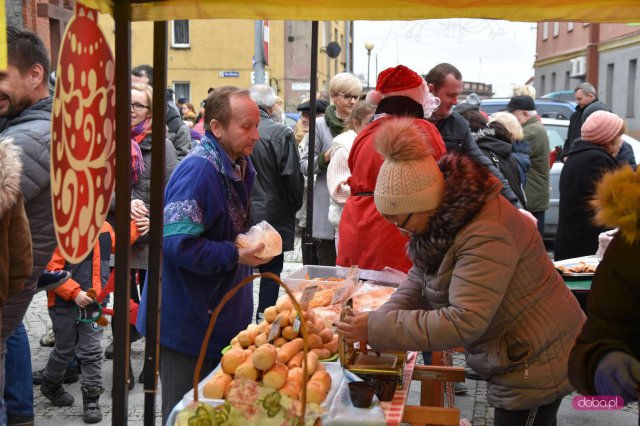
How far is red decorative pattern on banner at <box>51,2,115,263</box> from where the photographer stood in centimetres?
251

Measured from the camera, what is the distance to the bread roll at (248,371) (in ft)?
9.55

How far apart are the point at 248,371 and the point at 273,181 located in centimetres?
409

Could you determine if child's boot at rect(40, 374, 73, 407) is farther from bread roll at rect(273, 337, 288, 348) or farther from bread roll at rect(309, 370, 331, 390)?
bread roll at rect(309, 370, 331, 390)

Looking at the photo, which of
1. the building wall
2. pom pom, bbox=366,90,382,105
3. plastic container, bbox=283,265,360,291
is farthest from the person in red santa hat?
the building wall

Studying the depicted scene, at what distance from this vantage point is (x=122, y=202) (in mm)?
2918

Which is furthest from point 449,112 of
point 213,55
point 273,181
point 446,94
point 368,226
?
point 213,55

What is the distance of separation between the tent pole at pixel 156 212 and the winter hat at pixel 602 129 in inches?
163

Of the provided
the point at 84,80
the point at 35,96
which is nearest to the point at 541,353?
the point at 84,80

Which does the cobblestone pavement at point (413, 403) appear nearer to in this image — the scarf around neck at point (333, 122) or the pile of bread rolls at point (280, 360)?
the pile of bread rolls at point (280, 360)

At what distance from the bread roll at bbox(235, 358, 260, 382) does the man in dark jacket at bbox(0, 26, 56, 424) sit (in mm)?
1274

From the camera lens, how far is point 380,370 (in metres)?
3.10

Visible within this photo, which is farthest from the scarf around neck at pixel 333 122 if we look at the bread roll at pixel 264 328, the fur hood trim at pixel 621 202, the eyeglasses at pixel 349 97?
the fur hood trim at pixel 621 202

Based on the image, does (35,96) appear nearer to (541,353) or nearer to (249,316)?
(249,316)

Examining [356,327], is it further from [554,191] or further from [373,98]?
[554,191]
